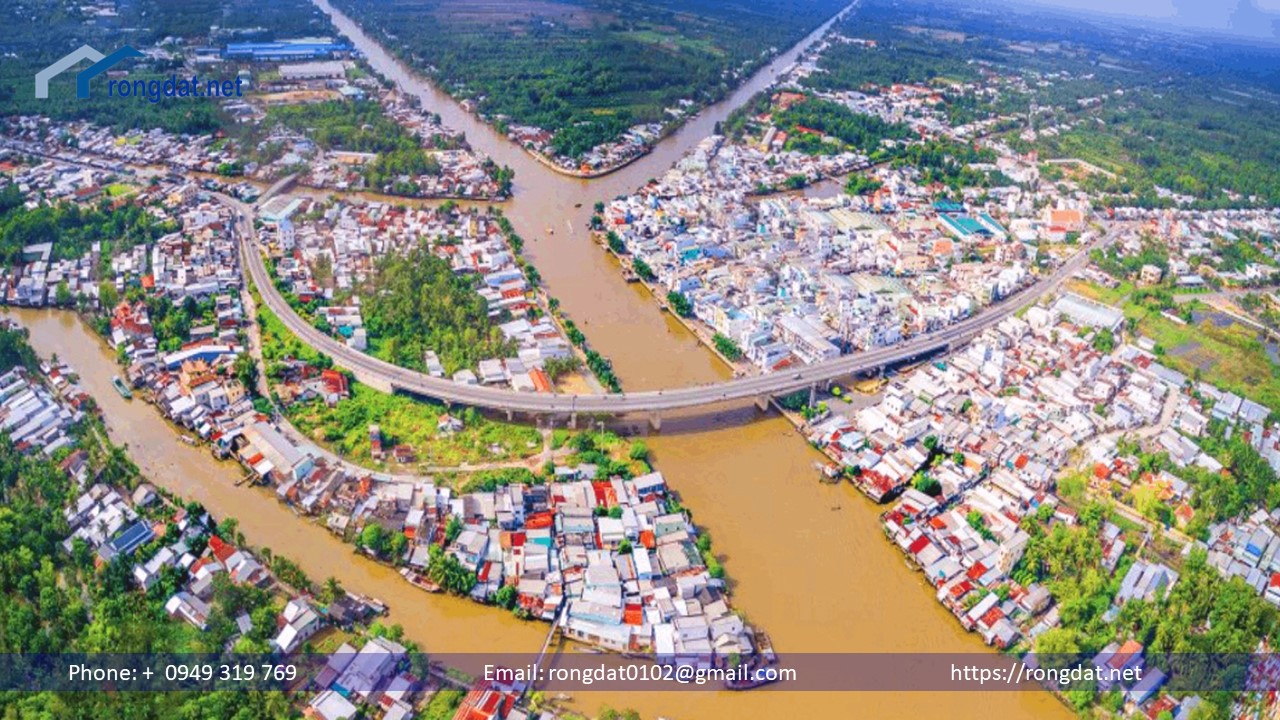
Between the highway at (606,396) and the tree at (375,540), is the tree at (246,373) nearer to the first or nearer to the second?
the highway at (606,396)

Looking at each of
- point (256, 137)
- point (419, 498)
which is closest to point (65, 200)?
point (256, 137)

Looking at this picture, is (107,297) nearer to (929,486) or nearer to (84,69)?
(929,486)

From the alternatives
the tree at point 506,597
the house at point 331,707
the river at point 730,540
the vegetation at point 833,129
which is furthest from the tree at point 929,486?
the vegetation at point 833,129

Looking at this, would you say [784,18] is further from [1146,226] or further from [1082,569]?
[1082,569]

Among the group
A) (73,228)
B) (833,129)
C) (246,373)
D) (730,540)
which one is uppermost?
(833,129)

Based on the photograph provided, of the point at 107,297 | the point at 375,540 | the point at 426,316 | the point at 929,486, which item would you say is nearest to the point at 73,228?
the point at 107,297
